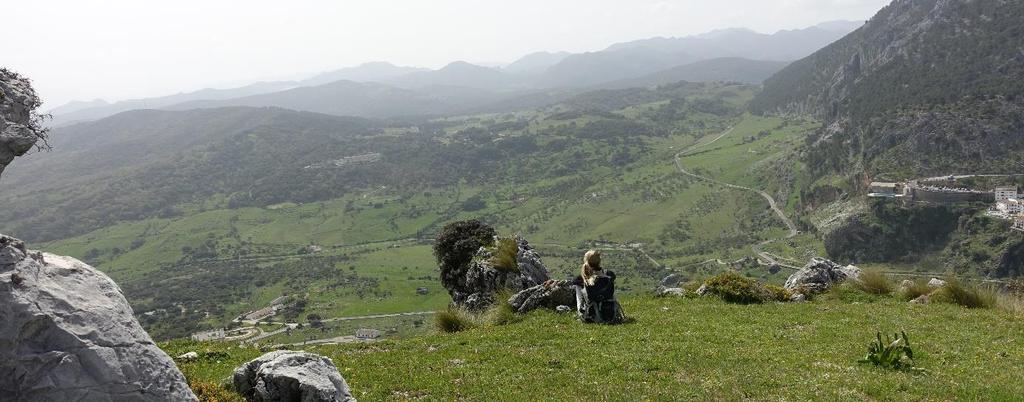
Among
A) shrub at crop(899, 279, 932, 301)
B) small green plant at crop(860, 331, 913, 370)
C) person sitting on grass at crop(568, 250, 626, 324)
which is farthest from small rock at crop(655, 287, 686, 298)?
small green plant at crop(860, 331, 913, 370)

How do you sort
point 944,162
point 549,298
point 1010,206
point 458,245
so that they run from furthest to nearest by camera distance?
point 944,162
point 1010,206
point 458,245
point 549,298

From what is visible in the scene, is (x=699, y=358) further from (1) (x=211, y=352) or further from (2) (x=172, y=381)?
(1) (x=211, y=352)

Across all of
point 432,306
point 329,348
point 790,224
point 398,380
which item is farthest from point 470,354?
point 790,224

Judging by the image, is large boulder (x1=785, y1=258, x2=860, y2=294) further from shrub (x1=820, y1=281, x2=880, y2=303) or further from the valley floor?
the valley floor

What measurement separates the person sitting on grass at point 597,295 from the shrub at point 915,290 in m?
15.8

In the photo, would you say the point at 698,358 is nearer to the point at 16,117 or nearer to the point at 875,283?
the point at 16,117

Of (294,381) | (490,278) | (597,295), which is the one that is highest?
(294,381)

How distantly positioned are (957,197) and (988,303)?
495 ft

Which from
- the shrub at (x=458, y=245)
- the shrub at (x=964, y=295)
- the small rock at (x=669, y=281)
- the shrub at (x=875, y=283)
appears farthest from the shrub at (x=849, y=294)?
the small rock at (x=669, y=281)

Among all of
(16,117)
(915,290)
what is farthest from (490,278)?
(16,117)

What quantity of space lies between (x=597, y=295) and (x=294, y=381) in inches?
564

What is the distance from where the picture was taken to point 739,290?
28.8 meters

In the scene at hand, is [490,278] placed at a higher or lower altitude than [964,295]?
lower

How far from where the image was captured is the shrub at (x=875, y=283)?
29.9m
